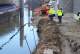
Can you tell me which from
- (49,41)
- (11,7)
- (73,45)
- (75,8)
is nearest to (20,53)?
(49,41)

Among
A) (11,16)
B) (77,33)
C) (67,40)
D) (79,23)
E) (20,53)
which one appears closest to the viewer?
(20,53)

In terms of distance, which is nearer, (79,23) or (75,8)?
(79,23)

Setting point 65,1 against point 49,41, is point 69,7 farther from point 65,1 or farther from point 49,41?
point 49,41

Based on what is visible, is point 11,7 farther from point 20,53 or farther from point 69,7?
point 20,53

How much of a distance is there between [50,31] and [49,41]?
2714 millimetres

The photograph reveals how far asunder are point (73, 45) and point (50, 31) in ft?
9.35

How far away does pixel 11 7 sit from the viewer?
128 ft

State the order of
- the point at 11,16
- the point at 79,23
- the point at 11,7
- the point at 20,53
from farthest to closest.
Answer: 1. the point at 11,7
2. the point at 11,16
3. the point at 79,23
4. the point at 20,53

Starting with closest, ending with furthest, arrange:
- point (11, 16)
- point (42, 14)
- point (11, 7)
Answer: point (42, 14), point (11, 16), point (11, 7)

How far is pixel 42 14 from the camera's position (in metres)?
30.7

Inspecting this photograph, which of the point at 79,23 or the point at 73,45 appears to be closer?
the point at 73,45

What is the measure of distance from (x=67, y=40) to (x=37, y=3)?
80.1 feet

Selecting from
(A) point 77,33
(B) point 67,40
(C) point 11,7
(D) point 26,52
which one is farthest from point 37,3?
(D) point 26,52

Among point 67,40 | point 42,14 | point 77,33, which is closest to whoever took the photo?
point 67,40
